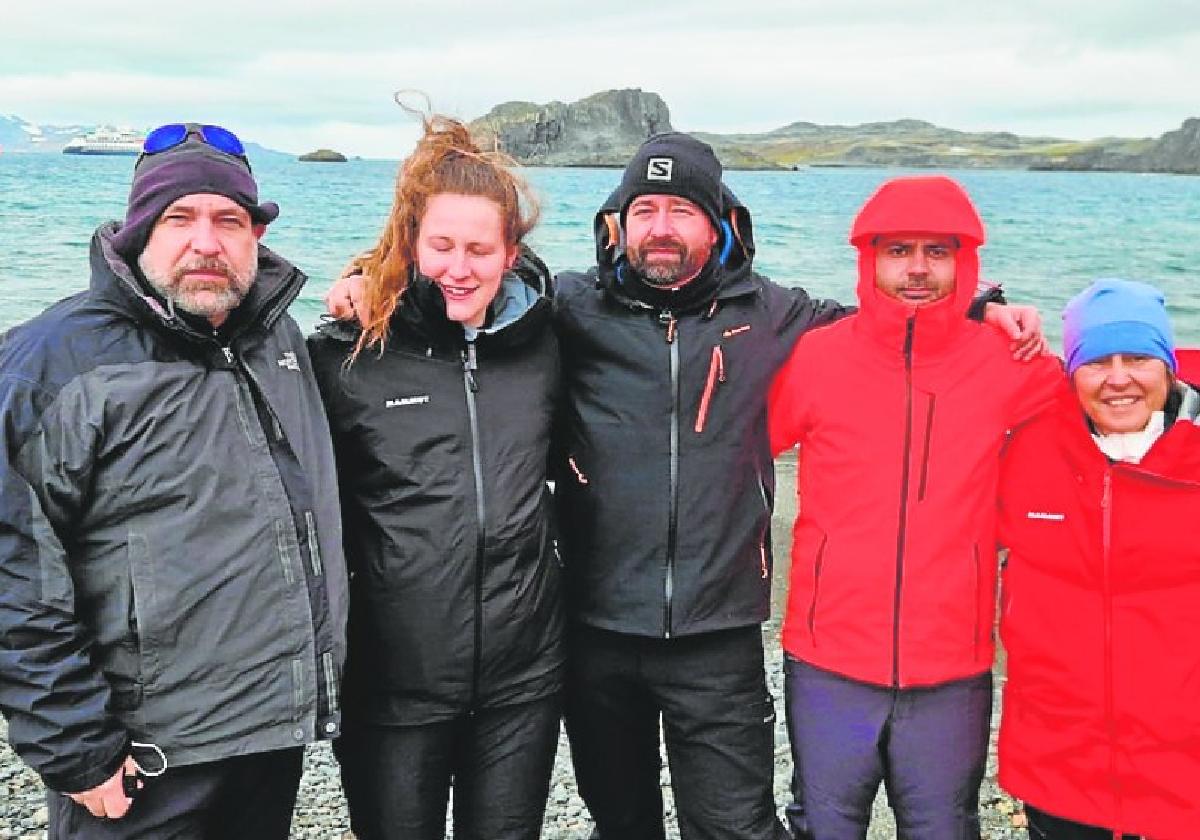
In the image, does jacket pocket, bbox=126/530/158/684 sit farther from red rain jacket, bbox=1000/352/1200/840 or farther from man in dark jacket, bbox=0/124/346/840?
red rain jacket, bbox=1000/352/1200/840

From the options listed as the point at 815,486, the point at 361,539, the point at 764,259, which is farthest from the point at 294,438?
the point at 764,259

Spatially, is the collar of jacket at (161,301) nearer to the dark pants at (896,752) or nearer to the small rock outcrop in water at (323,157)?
the dark pants at (896,752)

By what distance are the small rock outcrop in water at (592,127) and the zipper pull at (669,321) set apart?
14774 cm

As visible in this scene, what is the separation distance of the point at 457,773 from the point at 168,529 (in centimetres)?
160

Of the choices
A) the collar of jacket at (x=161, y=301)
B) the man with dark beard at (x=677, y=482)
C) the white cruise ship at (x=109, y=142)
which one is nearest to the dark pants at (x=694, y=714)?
the man with dark beard at (x=677, y=482)

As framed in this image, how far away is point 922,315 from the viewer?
424cm

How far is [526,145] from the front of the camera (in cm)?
15500

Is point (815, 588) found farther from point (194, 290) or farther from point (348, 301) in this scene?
point (194, 290)

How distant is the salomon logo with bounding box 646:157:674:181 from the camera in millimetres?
4539

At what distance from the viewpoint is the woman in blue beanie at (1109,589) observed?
377 cm

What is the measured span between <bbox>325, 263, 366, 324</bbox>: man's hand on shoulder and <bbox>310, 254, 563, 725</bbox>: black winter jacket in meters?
0.06

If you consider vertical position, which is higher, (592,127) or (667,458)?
(592,127)

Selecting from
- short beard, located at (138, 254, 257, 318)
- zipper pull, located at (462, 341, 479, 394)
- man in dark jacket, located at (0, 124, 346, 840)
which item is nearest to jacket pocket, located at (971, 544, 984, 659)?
zipper pull, located at (462, 341, 479, 394)

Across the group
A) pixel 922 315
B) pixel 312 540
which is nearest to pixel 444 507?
pixel 312 540
